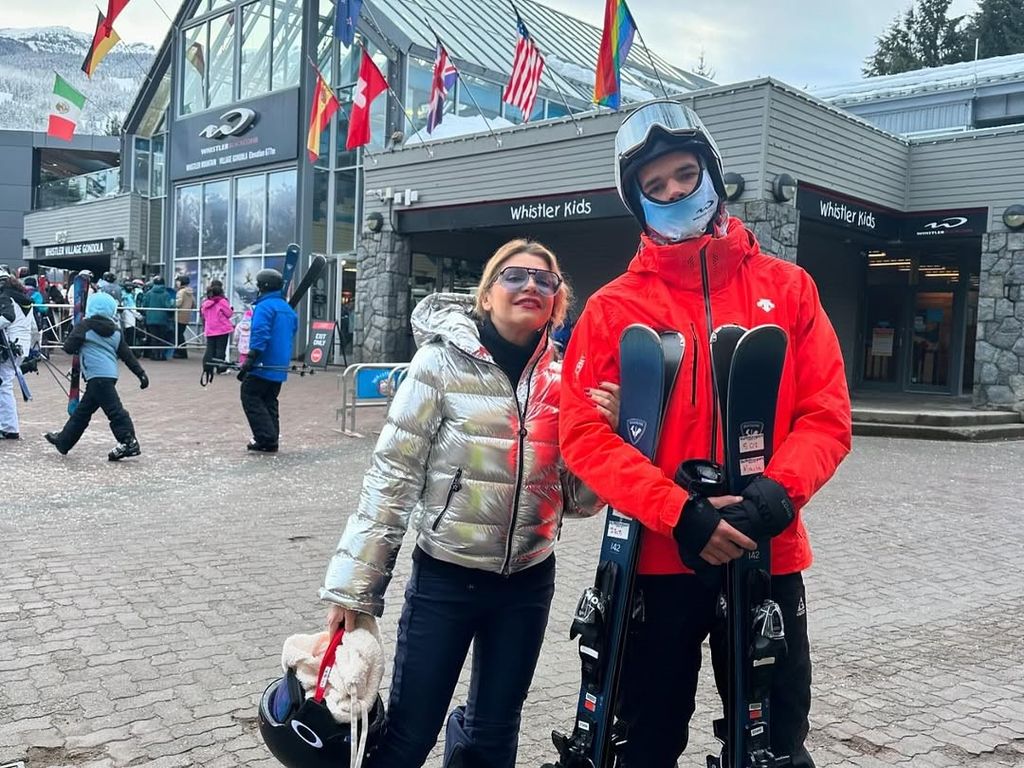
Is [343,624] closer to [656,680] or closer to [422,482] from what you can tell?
[422,482]

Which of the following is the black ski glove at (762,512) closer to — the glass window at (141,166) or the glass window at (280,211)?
the glass window at (280,211)

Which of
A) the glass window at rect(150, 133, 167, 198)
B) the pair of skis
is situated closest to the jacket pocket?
the pair of skis

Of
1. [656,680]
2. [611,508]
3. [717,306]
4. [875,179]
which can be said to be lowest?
[656,680]

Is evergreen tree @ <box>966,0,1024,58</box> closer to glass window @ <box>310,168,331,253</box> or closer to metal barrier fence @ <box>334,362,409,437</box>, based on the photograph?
glass window @ <box>310,168,331,253</box>

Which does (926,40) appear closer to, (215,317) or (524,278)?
(215,317)

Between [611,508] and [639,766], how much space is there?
2.26ft

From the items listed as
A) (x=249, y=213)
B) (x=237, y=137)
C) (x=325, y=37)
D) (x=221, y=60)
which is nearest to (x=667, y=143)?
(x=325, y=37)

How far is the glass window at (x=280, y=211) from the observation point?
2322 cm

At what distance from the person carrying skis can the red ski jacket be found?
25.0 ft

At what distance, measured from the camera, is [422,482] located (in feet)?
8.38

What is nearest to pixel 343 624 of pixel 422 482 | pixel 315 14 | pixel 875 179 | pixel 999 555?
pixel 422 482

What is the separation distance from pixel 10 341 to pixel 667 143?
9.57 meters

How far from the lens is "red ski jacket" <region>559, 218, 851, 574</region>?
219 centimetres

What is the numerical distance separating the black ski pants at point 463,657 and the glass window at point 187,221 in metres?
25.8
